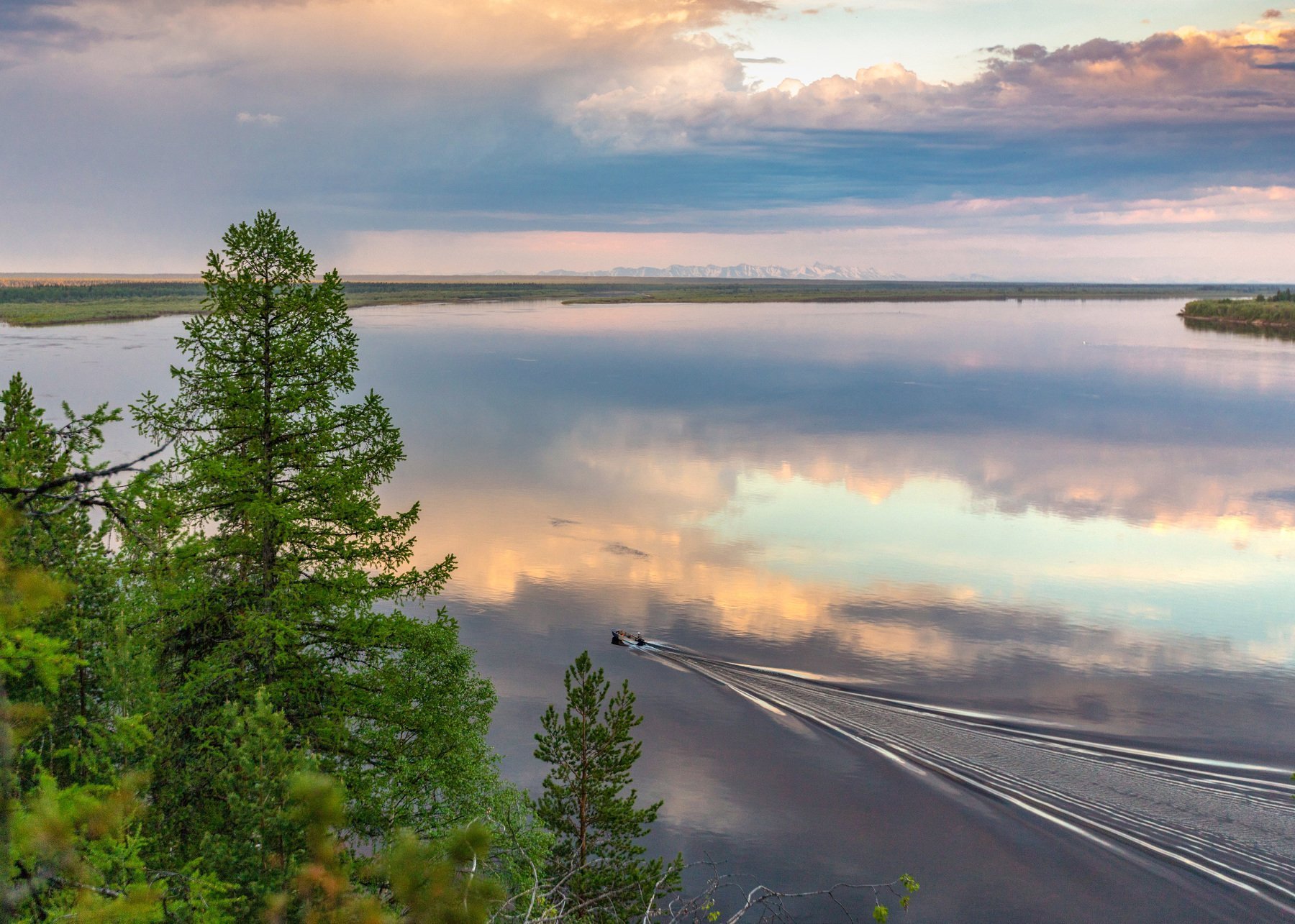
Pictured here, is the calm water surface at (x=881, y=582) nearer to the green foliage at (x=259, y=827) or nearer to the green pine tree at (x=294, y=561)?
the green pine tree at (x=294, y=561)

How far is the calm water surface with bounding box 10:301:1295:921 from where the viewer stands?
2714 cm

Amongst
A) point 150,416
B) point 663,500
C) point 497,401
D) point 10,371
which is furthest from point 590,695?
point 10,371

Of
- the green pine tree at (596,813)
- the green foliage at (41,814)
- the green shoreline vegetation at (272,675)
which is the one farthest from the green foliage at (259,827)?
the green pine tree at (596,813)

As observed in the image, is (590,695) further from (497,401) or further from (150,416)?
(497,401)

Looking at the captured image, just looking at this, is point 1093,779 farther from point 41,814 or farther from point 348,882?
point 41,814

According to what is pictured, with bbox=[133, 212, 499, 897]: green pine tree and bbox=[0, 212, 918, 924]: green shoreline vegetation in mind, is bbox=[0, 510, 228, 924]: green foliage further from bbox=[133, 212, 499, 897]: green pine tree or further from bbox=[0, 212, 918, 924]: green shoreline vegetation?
bbox=[133, 212, 499, 897]: green pine tree

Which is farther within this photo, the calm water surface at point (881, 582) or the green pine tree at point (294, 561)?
the calm water surface at point (881, 582)

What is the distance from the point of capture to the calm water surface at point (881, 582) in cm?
2714

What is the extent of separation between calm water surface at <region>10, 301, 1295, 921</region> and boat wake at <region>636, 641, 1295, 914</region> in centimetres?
41

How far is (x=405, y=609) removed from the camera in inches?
1555

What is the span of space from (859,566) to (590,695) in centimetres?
3257

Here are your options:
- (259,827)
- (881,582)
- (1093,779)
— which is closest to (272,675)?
(259,827)

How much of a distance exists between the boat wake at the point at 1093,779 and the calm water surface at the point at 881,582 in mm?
410

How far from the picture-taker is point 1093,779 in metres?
28.9
